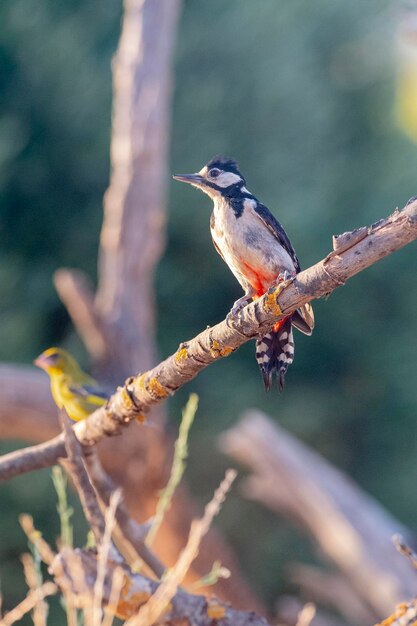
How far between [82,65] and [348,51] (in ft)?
8.47

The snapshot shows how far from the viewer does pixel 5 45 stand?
25.2 ft

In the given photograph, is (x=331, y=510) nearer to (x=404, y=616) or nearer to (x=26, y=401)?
(x=26, y=401)

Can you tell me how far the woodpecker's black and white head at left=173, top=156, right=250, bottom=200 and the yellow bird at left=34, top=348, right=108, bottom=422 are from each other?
1255 millimetres

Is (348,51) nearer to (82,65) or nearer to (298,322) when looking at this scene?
(82,65)

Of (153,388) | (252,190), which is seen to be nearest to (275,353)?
(153,388)

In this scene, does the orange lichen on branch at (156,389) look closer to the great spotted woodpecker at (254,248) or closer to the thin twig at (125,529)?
the thin twig at (125,529)

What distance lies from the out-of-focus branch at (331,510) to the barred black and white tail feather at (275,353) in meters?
2.60

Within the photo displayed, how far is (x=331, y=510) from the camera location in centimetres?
579

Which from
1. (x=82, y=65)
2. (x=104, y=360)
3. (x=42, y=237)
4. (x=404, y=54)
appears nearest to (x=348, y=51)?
(x=404, y=54)

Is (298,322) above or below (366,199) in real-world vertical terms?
below

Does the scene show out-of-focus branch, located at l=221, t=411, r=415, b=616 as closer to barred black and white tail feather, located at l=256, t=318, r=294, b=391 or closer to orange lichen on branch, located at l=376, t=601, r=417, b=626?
barred black and white tail feather, located at l=256, t=318, r=294, b=391

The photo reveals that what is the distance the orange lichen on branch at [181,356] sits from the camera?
101 inches

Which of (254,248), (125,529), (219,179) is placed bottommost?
(125,529)

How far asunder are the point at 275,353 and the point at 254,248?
1.17 feet
